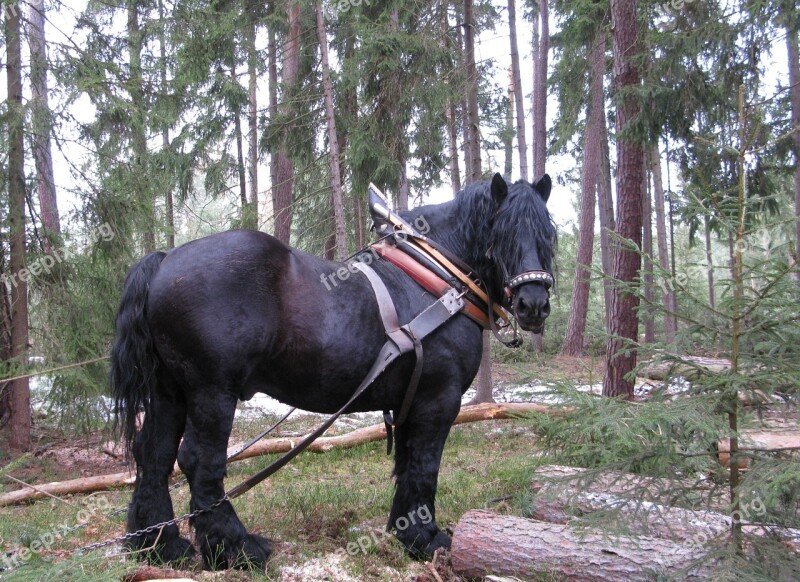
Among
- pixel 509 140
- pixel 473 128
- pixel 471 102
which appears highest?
pixel 509 140

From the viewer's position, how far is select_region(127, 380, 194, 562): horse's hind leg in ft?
11.0

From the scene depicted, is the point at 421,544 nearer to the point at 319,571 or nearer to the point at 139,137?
the point at 319,571

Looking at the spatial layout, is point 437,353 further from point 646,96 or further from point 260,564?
point 646,96

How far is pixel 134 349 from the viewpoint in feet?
10.6

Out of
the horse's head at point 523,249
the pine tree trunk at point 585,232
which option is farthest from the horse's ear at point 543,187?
the pine tree trunk at point 585,232

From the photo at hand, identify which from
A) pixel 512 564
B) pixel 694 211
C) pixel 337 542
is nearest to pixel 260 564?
pixel 337 542

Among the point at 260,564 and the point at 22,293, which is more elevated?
the point at 22,293

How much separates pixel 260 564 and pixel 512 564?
1.42 meters

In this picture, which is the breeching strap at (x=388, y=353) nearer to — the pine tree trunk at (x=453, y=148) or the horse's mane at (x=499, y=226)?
the horse's mane at (x=499, y=226)

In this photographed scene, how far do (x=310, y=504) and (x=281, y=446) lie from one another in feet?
7.72

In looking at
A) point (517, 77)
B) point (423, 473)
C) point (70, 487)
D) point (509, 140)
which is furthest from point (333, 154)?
point (509, 140)

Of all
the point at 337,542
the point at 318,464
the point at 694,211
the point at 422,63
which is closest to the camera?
the point at 694,211

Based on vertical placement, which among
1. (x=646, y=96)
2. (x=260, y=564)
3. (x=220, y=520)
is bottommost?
(x=260, y=564)

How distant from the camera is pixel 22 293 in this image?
726 cm
